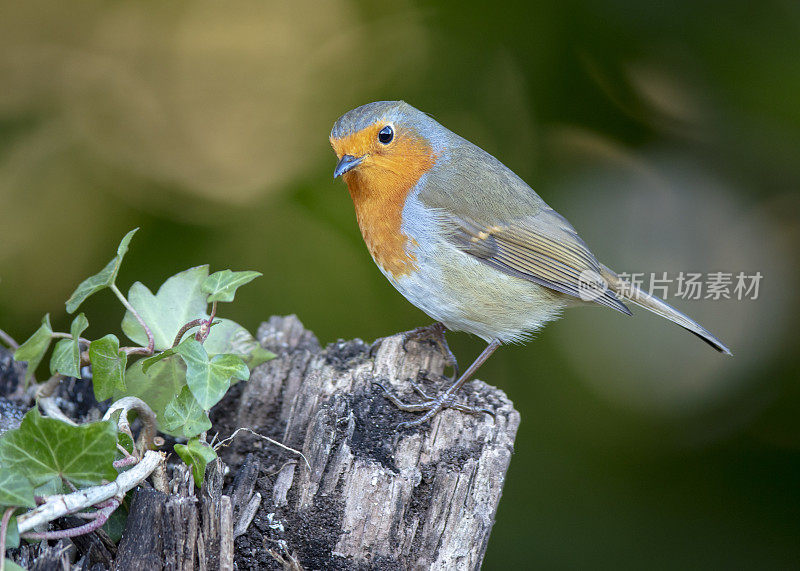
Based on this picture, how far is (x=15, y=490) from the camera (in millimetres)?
1595

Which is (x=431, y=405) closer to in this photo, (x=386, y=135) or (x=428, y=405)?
(x=428, y=405)

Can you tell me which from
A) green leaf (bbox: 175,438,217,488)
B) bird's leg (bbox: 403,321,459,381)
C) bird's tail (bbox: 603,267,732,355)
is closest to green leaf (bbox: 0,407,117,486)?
green leaf (bbox: 175,438,217,488)

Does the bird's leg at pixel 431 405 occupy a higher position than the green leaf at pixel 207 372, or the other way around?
the bird's leg at pixel 431 405

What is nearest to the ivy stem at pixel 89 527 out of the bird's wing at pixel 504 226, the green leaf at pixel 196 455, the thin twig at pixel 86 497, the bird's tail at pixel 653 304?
the thin twig at pixel 86 497

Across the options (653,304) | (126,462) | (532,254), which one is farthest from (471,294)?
(126,462)

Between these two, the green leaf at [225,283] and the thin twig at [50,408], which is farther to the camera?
the thin twig at [50,408]

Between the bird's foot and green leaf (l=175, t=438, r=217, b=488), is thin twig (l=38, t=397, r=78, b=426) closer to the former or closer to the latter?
green leaf (l=175, t=438, r=217, b=488)

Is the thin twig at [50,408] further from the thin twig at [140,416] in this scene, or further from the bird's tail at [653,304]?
the bird's tail at [653,304]

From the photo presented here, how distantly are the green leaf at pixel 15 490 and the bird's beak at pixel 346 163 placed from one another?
1.71 m

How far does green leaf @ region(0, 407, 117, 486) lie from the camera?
65.5 inches

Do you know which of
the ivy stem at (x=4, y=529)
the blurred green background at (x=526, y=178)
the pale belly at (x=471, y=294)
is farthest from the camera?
the blurred green background at (x=526, y=178)

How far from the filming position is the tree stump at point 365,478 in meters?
2.09

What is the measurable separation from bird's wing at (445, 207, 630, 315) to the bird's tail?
0.16 metres

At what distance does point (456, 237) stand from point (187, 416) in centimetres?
146
